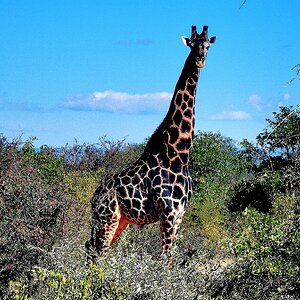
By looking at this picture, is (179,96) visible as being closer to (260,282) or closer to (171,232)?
(171,232)

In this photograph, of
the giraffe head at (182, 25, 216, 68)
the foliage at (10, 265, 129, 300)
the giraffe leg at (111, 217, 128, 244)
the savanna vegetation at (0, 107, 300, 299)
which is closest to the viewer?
the foliage at (10, 265, 129, 300)

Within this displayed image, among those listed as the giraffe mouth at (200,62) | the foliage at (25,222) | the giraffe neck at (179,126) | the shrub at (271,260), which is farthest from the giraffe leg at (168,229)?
the giraffe mouth at (200,62)

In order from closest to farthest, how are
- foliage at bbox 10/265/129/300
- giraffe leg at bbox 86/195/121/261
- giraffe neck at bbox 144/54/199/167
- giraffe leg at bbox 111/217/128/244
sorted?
foliage at bbox 10/265/129/300 → giraffe neck at bbox 144/54/199/167 → giraffe leg at bbox 86/195/121/261 → giraffe leg at bbox 111/217/128/244

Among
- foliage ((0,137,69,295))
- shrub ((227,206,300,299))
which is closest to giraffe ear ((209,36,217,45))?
shrub ((227,206,300,299))

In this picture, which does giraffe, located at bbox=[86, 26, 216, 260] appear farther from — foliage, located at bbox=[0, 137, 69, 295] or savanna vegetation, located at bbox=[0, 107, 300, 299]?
foliage, located at bbox=[0, 137, 69, 295]

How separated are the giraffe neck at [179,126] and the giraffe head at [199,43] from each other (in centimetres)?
22

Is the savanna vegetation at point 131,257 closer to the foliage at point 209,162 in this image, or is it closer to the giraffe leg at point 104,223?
the giraffe leg at point 104,223

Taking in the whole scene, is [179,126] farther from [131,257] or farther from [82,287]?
[82,287]

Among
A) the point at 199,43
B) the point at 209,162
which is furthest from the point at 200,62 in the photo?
the point at 209,162

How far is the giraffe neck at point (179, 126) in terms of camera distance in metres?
9.55

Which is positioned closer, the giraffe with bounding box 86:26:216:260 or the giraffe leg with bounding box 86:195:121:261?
the giraffe with bounding box 86:26:216:260

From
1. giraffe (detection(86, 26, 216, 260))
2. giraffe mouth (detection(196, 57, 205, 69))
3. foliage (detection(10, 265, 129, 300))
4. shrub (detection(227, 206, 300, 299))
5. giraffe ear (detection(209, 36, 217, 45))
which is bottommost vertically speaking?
foliage (detection(10, 265, 129, 300))

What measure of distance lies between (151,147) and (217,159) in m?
15.4

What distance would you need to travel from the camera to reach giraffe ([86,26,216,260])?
30.5 feet
